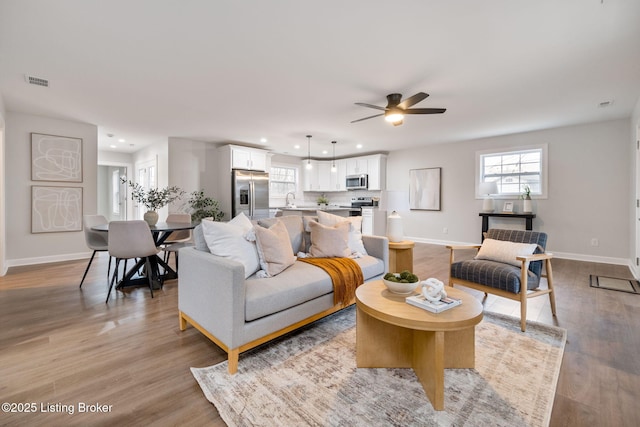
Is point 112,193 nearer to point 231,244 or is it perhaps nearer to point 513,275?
point 231,244

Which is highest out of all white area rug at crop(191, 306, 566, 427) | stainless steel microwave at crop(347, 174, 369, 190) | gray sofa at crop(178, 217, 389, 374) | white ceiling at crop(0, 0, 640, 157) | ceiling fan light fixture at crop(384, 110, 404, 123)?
white ceiling at crop(0, 0, 640, 157)

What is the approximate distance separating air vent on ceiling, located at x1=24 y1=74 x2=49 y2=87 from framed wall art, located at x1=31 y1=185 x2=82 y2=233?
2271mm

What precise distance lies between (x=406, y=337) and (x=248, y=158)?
576 centimetres

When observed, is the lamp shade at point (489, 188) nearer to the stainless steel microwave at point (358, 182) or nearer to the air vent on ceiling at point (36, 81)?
the stainless steel microwave at point (358, 182)

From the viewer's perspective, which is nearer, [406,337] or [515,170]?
[406,337]

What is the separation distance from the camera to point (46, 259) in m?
4.80

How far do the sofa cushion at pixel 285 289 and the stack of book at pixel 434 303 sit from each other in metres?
0.77

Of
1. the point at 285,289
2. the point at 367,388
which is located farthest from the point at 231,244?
the point at 367,388

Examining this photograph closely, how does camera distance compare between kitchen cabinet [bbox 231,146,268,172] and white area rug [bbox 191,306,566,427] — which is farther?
kitchen cabinet [bbox 231,146,268,172]

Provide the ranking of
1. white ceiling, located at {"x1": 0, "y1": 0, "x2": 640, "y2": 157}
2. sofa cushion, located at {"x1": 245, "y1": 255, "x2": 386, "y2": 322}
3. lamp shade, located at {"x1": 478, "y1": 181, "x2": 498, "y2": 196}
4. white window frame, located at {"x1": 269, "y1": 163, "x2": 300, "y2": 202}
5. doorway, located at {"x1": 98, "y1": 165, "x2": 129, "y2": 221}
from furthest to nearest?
doorway, located at {"x1": 98, "y1": 165, "x2": 129, "y2": 221} → white window frame, located at {"x1": 269, "y1": 163, "x2": 300, "y2": 202} → lamp shade, located at {"x1": 478, "y1": 181, "x2": 498, "y2": 196} → white ceiling, located at {"x1": 0, "y1": 0, "x2": 640, "y2": 157} → sofa cushion, located at {"x1": 245, "y1": 255, "x2": 386, "y2": 322}

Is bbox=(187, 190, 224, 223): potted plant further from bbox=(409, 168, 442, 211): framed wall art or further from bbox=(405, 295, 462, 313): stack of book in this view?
bbox=(405, 295, 462, 313): stack of book

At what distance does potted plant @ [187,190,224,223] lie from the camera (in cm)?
639

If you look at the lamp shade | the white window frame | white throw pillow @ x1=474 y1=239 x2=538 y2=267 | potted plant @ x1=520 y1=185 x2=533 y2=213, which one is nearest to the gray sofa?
white throw pillow @ x1=474 y1=239 x2=538 y2=267

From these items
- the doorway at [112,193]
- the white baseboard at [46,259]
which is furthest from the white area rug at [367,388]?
the doorway at [112,193]
